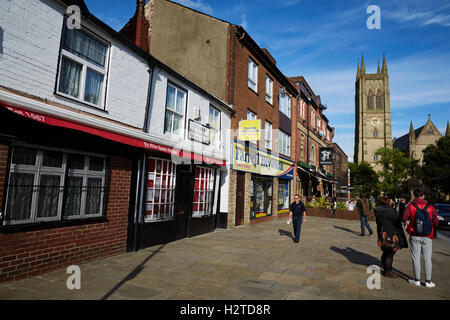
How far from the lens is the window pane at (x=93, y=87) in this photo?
20.6 feet

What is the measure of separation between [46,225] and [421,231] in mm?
7211

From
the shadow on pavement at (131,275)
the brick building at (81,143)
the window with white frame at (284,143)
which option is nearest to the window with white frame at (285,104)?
the window with white frame at (284,143)

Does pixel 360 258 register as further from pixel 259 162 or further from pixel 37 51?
pixel 37 51

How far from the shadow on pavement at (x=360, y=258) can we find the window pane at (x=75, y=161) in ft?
23.2

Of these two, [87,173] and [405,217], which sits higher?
[87,173]

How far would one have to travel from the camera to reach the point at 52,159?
17.9 feet

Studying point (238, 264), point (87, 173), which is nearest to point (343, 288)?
point (238, 264)

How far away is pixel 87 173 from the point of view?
6176 millimetres

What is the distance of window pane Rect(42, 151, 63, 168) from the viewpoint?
5.33 m

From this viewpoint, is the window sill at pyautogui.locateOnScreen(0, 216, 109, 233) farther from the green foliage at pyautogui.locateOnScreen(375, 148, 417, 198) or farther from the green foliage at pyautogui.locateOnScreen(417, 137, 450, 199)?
the green foliage at pyautogui.locateOnScreen(417, 137, 450, 199)
